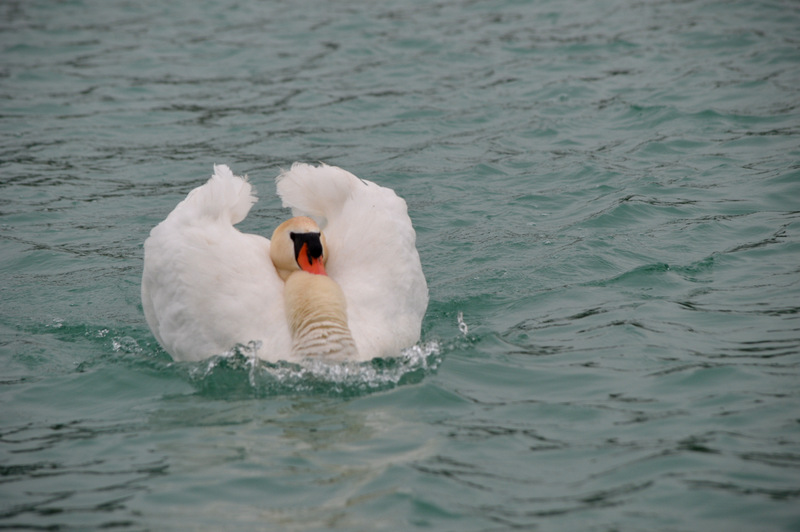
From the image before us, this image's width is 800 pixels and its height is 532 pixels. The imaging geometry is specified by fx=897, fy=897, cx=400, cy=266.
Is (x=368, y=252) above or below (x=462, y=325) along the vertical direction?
above

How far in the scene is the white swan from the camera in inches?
229

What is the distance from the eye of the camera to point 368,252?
652 centimetres

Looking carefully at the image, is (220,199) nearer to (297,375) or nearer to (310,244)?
(310,244)

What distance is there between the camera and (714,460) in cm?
460

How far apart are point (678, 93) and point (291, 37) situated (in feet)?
21.2

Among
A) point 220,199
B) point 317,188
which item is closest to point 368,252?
point 317,188

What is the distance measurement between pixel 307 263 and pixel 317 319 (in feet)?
2.16

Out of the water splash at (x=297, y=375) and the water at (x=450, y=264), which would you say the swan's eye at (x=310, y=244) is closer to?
the water splash at (x=297, y=375)

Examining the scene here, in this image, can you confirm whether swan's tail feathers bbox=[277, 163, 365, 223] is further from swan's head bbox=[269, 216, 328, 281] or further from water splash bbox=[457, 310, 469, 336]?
water splash bbox=[457, 310, 469, 336]

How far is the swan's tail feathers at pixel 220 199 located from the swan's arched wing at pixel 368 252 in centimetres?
33

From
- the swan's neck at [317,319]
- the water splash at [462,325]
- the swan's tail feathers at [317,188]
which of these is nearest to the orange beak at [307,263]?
the swan's neck at [317,319]

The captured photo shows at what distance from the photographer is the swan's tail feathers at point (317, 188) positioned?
6.88 meters

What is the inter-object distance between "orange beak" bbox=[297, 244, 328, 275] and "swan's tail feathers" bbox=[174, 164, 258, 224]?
2.41 feet

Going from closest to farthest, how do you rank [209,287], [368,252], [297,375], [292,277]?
[297,375] → [209,287] → [292,277] → [368,252]
